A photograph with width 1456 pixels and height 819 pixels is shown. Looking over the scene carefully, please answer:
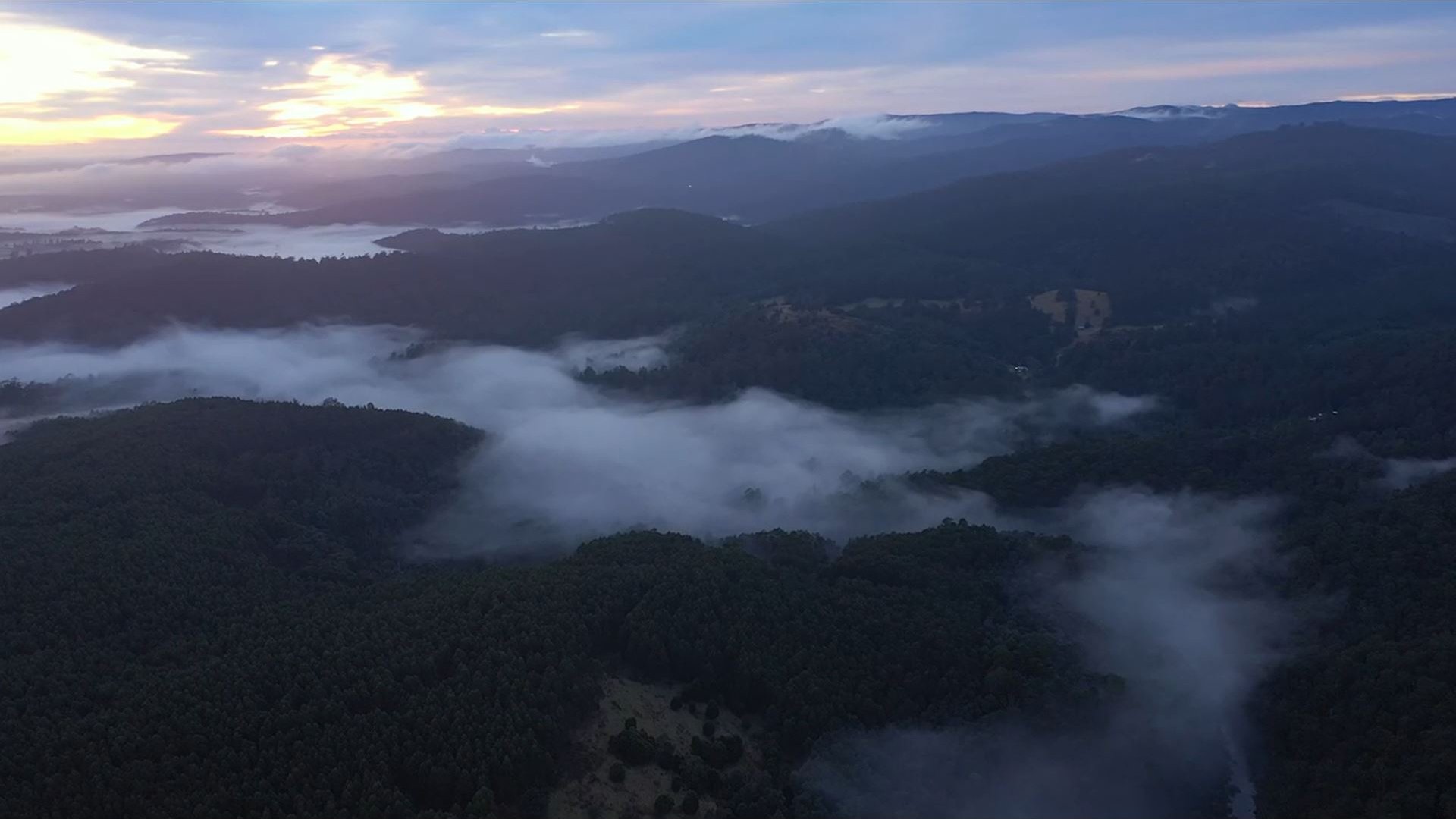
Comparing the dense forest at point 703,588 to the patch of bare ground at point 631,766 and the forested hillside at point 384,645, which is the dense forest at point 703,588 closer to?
the forested hillside at point 384,645

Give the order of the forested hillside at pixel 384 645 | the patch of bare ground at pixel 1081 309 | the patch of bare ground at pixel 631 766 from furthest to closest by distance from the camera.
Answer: the patch of bare ground at pixel 1081 309 < the patch of bare ground at pixel 631 766 < the forested hillside at pixel 384 645

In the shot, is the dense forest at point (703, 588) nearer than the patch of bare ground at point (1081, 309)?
Yes

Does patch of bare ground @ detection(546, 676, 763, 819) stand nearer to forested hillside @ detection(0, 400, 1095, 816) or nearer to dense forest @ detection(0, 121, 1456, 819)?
dense forest @ detection(0, 121, 1456, 819)

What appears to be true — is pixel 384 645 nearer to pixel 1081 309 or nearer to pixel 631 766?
pixel 631 766

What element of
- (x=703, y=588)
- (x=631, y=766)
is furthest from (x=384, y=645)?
(x=703, y=588)

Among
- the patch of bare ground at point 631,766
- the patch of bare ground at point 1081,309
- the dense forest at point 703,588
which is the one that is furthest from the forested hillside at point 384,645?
the patch of bare ground at point 1081,309

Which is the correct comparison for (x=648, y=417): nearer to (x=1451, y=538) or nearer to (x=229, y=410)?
(x=229, y=410)
